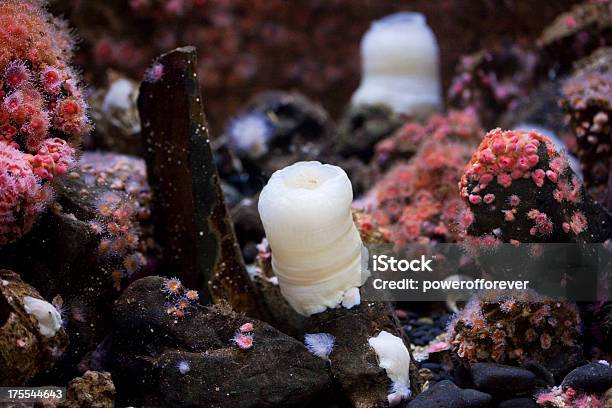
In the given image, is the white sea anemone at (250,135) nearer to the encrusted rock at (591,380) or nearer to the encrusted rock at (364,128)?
the encrusted rock at (364,128)

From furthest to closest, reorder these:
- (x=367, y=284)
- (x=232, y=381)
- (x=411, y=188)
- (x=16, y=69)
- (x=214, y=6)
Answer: (x=214, y=6) < (x=411, y=188) < (x=367, y=284) < (x=16, y=69) < (x=232, y=381)

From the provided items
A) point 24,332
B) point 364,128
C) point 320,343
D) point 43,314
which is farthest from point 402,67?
point 24,332

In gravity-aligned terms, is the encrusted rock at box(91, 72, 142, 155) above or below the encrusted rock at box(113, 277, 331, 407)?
above

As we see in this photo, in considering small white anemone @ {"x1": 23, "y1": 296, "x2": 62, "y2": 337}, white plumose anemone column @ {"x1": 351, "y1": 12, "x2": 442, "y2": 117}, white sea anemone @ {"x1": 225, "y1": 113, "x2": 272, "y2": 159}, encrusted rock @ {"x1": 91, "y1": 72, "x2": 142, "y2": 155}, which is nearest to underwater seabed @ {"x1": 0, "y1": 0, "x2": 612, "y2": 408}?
small white anemone @ {"x1": 23, "y1": 296, "x2": 62, "y2": 337}

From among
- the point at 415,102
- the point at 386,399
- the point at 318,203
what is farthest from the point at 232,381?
the point at 415,102

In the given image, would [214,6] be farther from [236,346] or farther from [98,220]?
[236,346]

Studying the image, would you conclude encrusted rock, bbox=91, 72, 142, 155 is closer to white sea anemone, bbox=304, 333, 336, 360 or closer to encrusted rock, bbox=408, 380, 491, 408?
white sea anemone, bbox=304, 333, 336, 360

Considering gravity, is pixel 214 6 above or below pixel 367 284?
above
